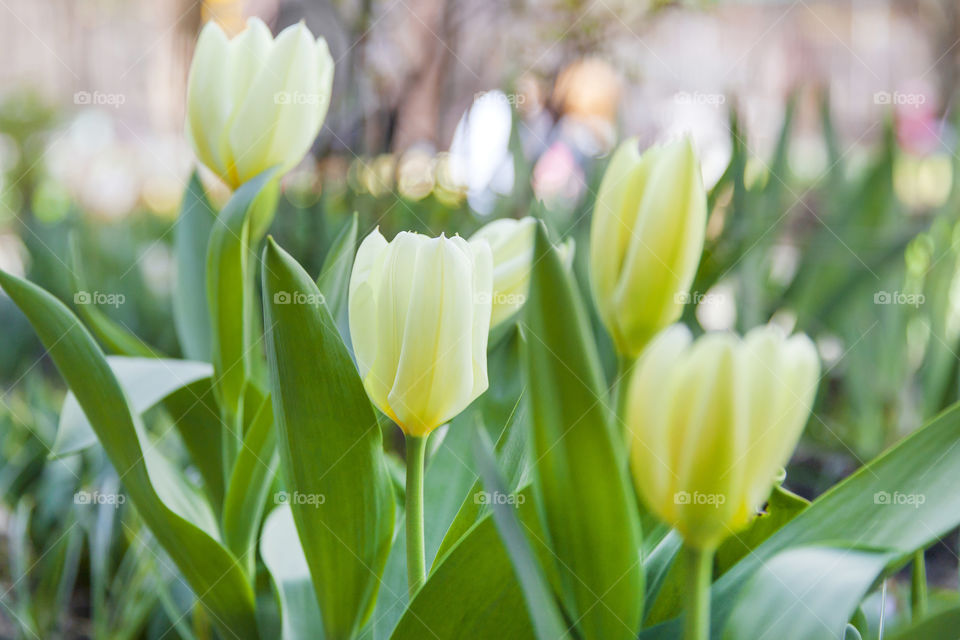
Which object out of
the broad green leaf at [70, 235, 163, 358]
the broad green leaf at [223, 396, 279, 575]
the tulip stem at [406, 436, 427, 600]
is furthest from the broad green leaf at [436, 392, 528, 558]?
the broad green leaf at [70, 235, 163, 358]

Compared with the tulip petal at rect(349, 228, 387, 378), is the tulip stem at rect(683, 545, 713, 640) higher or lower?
lower

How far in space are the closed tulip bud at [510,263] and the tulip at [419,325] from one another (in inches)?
2.4

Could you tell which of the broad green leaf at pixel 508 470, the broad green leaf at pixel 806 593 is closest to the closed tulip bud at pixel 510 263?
the broad green leaf at pixel 508 470

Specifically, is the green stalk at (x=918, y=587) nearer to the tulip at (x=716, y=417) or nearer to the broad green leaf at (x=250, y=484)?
the tulip at (x=716, y=417)

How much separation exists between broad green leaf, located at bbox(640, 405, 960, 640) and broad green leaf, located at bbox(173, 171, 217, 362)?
1.26 ft

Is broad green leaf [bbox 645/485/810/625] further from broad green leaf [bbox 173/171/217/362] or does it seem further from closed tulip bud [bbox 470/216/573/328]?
broad green leaf [bbox 173/171/217/362]

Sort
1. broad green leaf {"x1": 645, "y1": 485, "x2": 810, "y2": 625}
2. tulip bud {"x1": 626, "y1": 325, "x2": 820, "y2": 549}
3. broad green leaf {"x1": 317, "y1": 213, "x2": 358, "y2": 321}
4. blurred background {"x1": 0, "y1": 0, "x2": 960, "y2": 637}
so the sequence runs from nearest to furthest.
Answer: tulip bud {"x1": 626, "y1": 325, "x2": 820, "y2": 549}, broad green leaf {"x1": 645, "y1": 485, "x2": 810, "y2": 625}, broad green leaf {"x1": 317, "y1": 213, "x2": 358, "y2": 321}, blurred background {"x1": 0, "y1": 0, "x2": 960, "y2": 637}

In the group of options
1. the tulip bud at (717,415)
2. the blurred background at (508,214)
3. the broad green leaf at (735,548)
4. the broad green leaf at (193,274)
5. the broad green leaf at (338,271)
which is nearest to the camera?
the tulip bud at (717,415)

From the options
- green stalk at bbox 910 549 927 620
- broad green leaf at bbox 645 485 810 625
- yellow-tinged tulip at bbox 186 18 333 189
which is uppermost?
yellow-tinged tulip at bbox 186 18 333 189

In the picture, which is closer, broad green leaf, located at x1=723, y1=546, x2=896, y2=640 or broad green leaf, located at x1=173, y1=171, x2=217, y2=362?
broad green leaf, located at x1=723, y1=546, x2=896, y2=640

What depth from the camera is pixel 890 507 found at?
0.95 ft

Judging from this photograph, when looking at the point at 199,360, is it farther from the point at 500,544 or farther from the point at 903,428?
the point at 903,428

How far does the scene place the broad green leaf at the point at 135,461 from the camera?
1.19 feet

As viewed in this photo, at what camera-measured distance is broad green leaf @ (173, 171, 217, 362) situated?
0.58 m
